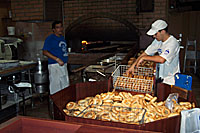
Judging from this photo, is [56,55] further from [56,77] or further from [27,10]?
[27,10]

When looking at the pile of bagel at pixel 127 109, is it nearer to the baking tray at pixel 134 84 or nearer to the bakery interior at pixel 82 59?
the bakery interior at pixel 82 59

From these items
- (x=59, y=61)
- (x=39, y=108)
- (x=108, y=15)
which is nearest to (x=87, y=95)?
(x=59, y=61)

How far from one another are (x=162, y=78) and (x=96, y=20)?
4.37 metres

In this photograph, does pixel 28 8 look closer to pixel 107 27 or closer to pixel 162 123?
pixel 107 27

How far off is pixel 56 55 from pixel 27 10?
1758 mm

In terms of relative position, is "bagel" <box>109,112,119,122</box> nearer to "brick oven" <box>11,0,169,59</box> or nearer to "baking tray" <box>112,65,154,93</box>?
"baking tray" <box>112,65,154,93</box>

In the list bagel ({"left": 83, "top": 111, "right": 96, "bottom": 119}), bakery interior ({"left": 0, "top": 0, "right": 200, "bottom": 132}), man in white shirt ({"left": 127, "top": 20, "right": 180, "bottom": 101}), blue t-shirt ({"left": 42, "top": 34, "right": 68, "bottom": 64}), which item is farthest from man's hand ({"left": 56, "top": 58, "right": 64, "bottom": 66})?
bagel ({"left": 83, "top": 111, "right": 96, "bottom": 119})

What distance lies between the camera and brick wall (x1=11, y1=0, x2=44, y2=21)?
493cm

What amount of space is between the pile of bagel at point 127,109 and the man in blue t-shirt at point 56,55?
1.88 meters

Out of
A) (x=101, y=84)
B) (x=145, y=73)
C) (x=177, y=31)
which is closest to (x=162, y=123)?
(x=101, y=84)

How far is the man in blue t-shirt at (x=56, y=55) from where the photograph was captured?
406 centimetres

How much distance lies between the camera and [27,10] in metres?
5.15

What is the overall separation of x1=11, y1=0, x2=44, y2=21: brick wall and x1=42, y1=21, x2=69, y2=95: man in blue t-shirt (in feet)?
3.29

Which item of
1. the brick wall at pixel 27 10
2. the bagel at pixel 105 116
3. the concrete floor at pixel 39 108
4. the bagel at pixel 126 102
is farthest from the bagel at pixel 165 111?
the brick wall at pixel 27 10
